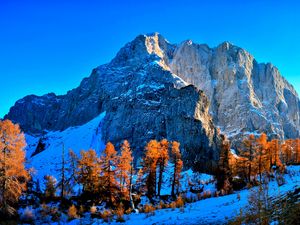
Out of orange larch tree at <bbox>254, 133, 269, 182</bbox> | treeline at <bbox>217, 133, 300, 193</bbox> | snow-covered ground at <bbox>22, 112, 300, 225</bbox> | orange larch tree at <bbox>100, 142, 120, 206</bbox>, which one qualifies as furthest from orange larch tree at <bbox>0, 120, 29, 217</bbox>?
orange larch tree at <bbox>254, 133, 269, 182</bbox>

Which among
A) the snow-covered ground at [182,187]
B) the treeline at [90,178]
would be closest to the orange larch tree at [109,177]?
the treeline at [90,178]

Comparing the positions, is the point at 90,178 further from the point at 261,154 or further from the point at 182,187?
the point at 261,154

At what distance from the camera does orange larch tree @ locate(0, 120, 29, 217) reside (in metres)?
26.2

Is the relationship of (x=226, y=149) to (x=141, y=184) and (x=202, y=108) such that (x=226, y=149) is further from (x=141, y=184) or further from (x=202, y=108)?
(x=202, y=108)

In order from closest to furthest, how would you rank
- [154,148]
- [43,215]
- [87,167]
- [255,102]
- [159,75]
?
1. [43,215]
2. [87,167]
3. [154,148]
4. [159,75]
5. [255,102]

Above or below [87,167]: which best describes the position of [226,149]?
above

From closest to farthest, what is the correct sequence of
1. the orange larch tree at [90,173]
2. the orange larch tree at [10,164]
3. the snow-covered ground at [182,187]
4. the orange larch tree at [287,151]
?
1. the snow-covered ground at [182,187]
2. the orange larch tree at [10,164]
3. the orange larch tree at [90,173]
4. the orange larch tree at [287,151]

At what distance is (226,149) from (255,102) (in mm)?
151458

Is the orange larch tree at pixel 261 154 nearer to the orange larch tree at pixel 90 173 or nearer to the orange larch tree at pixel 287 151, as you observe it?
the orange larch tree at pixel 90 173

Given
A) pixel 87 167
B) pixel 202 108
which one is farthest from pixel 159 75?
pixel 87 167

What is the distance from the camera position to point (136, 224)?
71.6ft

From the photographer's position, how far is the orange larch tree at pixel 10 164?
1032 inches

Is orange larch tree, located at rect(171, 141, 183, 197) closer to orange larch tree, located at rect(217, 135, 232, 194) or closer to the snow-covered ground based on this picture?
the snow-covered ground

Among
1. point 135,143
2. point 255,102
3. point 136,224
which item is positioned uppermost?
point 255,102
